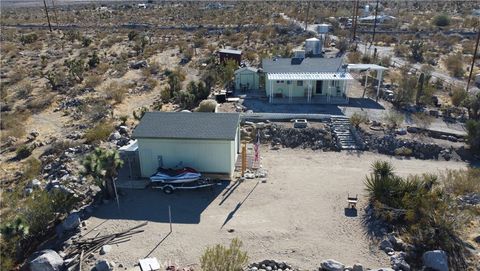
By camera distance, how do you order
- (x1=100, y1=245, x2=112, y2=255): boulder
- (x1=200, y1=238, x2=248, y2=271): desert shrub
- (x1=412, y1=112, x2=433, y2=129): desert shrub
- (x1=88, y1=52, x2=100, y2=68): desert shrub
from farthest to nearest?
(x1=88, y1=52, x2=100, y2=68): desert shrub
(x1=412, y1=112, x2=433, y2=129): desert shrub
(x1=100, y1=245, x2=112, y2=255): boulder
(x1=200, y1=238, x2=248, y2=271): desert shrub

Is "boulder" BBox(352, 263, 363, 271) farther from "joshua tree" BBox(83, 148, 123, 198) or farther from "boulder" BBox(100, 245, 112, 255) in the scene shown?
"joshua tree" BBox(83, 148, 123, 198)

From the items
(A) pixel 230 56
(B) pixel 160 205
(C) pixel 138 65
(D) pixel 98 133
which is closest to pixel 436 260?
(B) pixel 160 205

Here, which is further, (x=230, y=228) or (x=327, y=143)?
(x=327, y=143)

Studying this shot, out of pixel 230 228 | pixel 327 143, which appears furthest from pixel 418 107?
pixel 230 228

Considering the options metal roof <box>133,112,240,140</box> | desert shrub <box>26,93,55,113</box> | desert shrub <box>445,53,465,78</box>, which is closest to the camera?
metal roof <box>133,112,240,140</box>

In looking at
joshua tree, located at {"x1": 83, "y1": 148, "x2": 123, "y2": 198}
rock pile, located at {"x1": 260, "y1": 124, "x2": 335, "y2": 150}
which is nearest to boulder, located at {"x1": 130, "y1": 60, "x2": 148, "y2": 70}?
rock pile, located at {"x1": 260, "y1": 124, "x2": 335, "y2": 150}

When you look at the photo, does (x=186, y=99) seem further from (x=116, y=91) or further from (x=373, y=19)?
(x=373, y=19)

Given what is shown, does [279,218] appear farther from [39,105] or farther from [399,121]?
[39,105]
